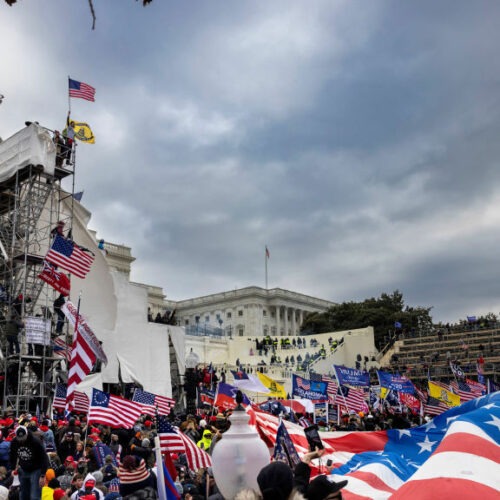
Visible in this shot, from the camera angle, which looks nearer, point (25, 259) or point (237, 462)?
point (237, 462)

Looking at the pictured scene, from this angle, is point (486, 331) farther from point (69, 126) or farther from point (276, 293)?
point (276, 293)

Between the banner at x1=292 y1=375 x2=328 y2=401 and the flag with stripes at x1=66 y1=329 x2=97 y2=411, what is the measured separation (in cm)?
748

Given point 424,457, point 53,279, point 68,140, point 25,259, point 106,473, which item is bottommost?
point 106,473

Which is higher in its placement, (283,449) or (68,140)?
(68,140)

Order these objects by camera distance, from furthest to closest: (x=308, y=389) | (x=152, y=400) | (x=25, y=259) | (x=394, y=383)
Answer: (x=25, y=259) < (x=394, y=383) < (x=308, y=389) < (x=152, y=400)

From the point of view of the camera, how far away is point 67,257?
2025 cm

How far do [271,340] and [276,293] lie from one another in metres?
42.5

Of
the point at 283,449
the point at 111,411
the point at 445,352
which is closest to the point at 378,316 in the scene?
the point at 445,352

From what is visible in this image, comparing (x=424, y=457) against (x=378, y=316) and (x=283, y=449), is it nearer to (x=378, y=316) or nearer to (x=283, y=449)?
(x=283, y=449)

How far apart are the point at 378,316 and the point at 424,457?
208 ft

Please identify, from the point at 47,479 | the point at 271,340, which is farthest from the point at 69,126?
the point at 271,340

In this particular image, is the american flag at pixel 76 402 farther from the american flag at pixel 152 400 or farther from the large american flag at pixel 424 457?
the large american flag at pixel 424 457

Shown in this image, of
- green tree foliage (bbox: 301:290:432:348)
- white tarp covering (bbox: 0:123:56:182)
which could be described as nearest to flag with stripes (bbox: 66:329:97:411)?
white tarp covering (bbox: 0:123:56:182)

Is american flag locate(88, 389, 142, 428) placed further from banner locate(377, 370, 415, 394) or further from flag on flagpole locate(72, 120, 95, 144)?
flag on flagpole locate(72, 120, 95, 144)
